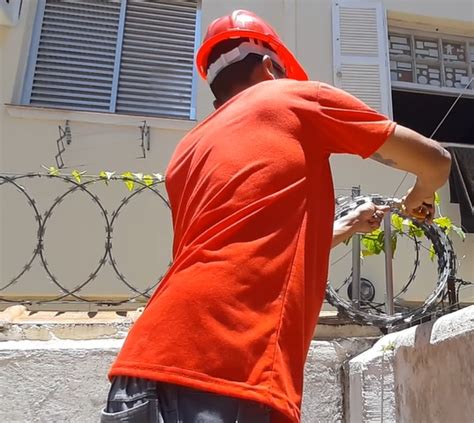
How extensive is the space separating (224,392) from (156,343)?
0.58ft

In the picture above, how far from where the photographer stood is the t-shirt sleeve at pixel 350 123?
138cm

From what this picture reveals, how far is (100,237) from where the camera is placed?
5.58 meters

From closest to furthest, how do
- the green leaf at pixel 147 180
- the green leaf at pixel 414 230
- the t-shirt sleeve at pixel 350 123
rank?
the t-shirt sleeve at pixel 350 123, the green leaf at pixel 414 230, the green leaf at pixel 147 180

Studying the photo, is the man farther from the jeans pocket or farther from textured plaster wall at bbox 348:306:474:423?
textured plaster wall at bbox 348:306:474:423

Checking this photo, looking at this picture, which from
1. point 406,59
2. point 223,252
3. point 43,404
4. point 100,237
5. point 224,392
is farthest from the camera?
point 406,59

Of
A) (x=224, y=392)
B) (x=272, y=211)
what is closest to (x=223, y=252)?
(x=272, y=211)

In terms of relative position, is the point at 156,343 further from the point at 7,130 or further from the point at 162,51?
the point at 162,51

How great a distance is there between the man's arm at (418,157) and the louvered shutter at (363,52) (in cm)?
528

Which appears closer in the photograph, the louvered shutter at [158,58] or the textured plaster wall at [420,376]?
the textured plaster wall at [420,376]

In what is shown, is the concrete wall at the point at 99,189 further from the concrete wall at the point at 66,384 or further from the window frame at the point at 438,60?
the concrete wall at the point at 66,384

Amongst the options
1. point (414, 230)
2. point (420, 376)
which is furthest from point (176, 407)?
point (414, 230)

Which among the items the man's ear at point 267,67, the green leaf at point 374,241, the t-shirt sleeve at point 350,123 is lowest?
the green leaf at point 374,241

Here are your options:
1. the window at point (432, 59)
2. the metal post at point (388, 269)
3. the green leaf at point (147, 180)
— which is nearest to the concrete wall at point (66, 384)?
the metal post at point (388, 269)

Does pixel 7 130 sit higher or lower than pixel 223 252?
higher
